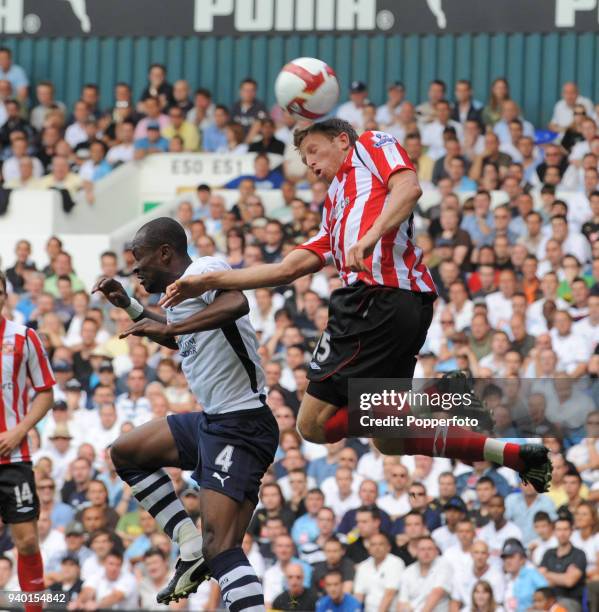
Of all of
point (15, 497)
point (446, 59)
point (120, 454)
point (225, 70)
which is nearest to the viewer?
point (120, 454)

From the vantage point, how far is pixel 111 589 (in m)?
12.4

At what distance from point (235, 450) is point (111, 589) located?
5.30m

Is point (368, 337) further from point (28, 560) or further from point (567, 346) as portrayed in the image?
point (567, 346)

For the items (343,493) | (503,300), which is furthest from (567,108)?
(343,493)

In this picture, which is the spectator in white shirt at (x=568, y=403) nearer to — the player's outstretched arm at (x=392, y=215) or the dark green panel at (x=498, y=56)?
the player's outstretched arm at (x=392, y=215)

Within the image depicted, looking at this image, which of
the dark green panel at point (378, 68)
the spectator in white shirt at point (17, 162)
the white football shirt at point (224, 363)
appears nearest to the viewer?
the white football shirt at point (224, 363)

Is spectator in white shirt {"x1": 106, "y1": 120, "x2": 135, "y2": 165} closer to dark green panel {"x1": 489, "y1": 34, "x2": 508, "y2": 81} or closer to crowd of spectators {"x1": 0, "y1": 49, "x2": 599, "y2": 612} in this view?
crowd of spectators {"x1": 0, "y1": 49, "x2": 599, "y2": 612}

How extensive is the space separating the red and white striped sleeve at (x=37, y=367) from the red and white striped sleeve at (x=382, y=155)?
2711mm

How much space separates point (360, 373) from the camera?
24.6 feet

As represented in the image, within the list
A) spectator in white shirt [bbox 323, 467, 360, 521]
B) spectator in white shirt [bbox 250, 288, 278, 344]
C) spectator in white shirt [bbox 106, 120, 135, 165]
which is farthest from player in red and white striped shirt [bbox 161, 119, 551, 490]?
spectator in white shirt [bbox 106, 120, 135, 165]

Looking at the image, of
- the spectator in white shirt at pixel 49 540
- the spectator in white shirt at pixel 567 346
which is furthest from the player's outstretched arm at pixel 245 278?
the spectator in white shirt at pixel 49 540

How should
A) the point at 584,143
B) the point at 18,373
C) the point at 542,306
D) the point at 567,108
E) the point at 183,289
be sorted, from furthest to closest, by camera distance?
1. the point at 567,108
2. the point at 584,143
3. the point at 542,306
4. the point at 18,373
5. the point at 183,289

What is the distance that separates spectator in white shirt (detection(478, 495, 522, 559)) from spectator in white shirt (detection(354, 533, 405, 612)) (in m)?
0.70

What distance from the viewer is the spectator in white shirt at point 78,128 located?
63.4 ft
